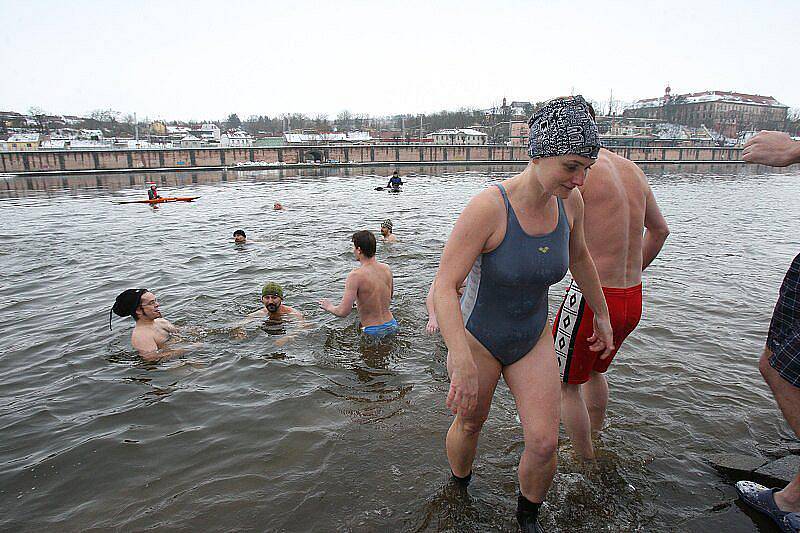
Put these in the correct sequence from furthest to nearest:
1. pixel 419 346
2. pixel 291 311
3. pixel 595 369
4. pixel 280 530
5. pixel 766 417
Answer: pixel 291 311
pixel 419 346
pixel 766 417
pixel 595 369
pixel 280 530

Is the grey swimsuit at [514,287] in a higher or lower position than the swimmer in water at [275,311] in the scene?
higher

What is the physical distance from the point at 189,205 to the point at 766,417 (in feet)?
81.0

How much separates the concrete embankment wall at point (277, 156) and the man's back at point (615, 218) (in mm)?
65662

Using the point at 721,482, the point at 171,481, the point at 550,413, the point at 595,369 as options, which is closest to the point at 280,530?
the point at 171,481

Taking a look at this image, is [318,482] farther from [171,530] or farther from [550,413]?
[550,413]

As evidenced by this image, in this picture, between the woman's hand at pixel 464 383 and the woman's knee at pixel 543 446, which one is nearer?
the woman's hand at pixel 464 383

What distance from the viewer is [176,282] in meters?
10.0

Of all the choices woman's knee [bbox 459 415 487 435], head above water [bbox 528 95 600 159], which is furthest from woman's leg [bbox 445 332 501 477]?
head above water [bbox 528 95 600 159]

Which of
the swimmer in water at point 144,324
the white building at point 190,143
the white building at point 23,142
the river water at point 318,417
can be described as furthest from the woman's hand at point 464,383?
the white building at point 23,142

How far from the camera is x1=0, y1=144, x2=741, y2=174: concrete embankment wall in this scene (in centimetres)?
5606

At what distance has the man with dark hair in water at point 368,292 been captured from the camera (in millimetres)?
6188

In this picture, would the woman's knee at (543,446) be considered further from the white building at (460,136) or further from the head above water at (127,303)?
the white building at (460,136)

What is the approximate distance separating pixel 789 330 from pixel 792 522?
1.12m

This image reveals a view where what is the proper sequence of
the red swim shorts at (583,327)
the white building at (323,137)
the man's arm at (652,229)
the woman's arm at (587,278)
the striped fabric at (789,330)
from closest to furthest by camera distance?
the striped fabric at (789,330), the woman's arm at (587,278), the red swim shorts at (583,327), the man's arm at (652,229), the white building at (323,137)
